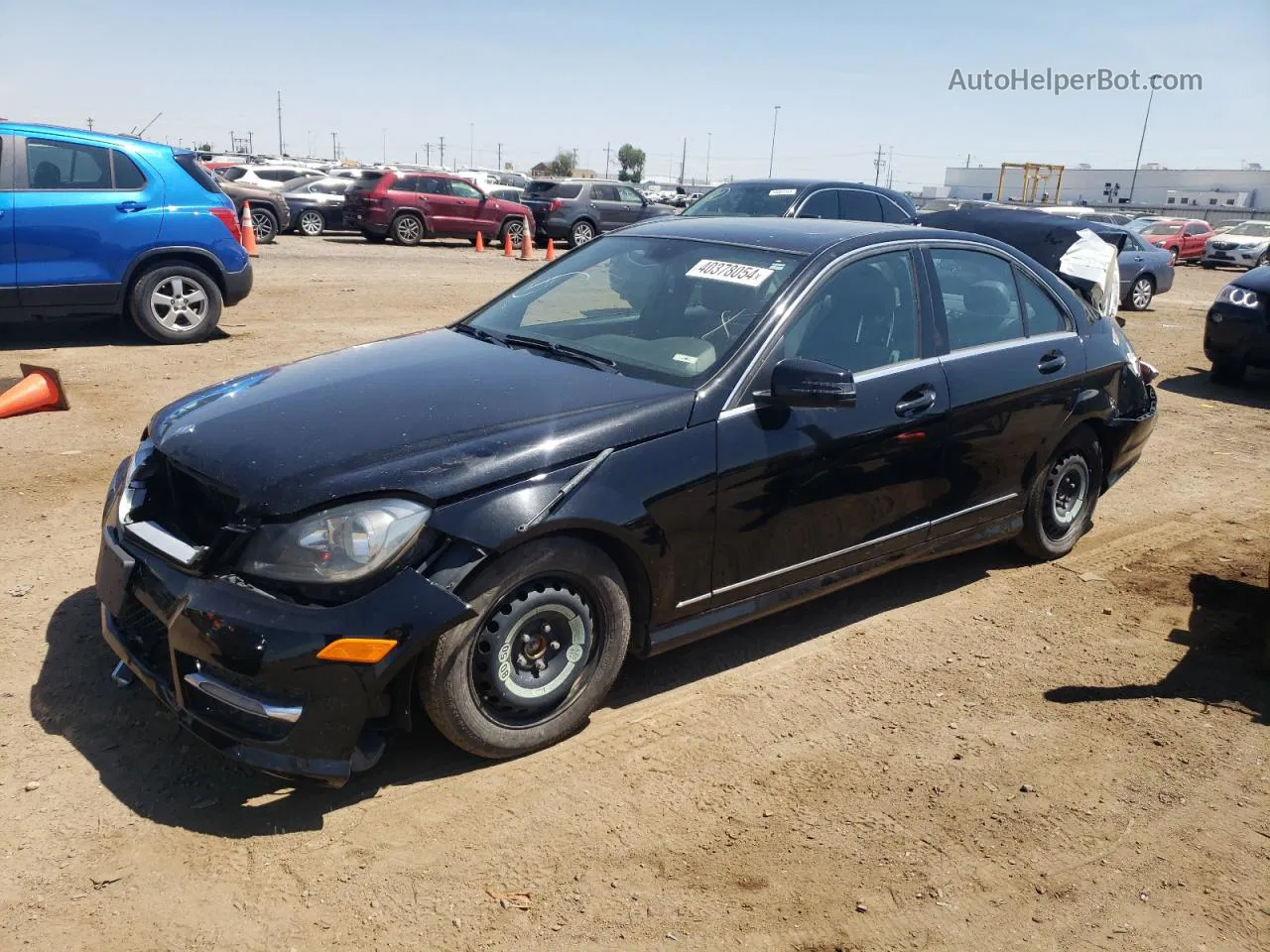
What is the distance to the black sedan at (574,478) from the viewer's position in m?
3.02

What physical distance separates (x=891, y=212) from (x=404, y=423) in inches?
452

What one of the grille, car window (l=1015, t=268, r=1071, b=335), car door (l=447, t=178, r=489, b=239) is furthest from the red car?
the grille

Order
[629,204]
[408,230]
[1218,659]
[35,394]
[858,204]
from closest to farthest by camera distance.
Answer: [1218,659], [35,394], [858,204], [408,230], [629,204]

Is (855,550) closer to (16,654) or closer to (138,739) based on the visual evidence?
(138,739)

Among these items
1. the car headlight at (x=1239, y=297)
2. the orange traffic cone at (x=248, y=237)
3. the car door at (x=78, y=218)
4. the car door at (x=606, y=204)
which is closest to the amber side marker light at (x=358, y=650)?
the car door at (x=78, y=218)

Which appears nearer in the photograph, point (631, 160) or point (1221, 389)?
point (1221, 389)

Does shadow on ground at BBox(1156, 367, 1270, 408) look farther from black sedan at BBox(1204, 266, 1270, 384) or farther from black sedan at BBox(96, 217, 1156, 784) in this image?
black sedan at BBox(96, 217, 1156, 784)

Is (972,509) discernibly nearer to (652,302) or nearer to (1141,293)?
(652,302)

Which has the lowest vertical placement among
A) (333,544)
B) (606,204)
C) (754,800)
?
(754,800)

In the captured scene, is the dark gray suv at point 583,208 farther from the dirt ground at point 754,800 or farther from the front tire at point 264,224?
the dirt ground at point 754,800

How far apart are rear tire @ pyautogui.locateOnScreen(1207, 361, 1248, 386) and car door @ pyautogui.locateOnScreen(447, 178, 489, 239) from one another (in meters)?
16.5

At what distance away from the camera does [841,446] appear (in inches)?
161

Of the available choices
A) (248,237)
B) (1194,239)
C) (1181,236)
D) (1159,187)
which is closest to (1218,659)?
(248,237)

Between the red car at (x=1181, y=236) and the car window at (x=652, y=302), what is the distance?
1202 inches
